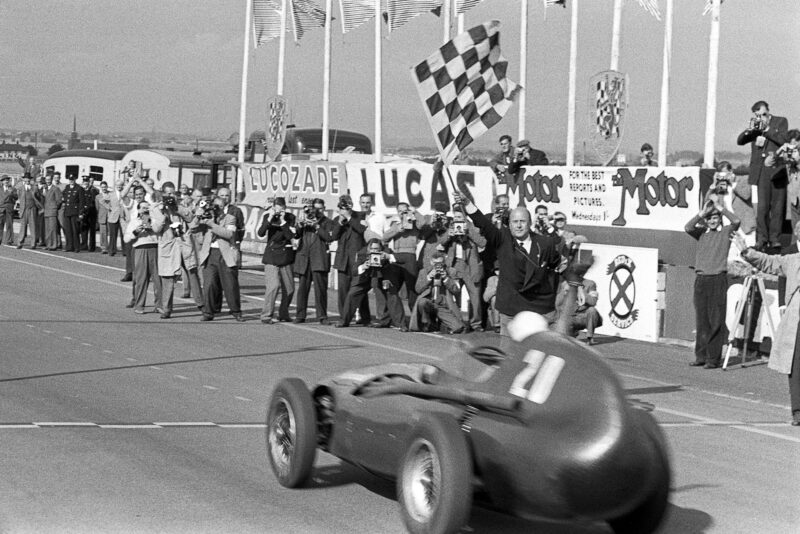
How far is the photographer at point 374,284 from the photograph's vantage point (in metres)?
18.7

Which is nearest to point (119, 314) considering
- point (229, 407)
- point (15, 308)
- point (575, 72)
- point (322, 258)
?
point (15, 308)

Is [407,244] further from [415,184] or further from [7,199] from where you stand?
[7,199]

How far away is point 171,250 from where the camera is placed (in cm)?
1917

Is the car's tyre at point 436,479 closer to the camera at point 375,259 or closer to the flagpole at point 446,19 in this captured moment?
the camera at point 375,259

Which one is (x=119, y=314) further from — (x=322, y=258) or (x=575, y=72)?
(x=575, y=72)

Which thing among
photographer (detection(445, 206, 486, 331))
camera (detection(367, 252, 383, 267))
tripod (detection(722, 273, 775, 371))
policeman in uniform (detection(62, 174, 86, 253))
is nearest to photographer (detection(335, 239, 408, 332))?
camera (detection(367, 252, 383, 267))

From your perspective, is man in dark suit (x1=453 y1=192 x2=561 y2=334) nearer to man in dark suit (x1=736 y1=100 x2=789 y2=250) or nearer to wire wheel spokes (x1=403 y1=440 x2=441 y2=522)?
wire wheel spokes (x1=403 y1=440 x2=441 y2=522)

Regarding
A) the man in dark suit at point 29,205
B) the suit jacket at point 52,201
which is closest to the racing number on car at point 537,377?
the suit jacket at point 52,201

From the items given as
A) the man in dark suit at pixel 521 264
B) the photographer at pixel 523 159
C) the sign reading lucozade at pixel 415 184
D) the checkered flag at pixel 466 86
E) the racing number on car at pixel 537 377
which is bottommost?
the racing number on car at pixel 537 377

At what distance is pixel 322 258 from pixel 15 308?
4.84 m

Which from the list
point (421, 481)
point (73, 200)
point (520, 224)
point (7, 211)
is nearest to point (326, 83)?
point (73, 200)

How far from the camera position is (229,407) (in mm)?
10781

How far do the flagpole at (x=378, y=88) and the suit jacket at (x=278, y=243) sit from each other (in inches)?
399

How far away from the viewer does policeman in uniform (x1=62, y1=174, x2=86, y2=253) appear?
32.7 m
